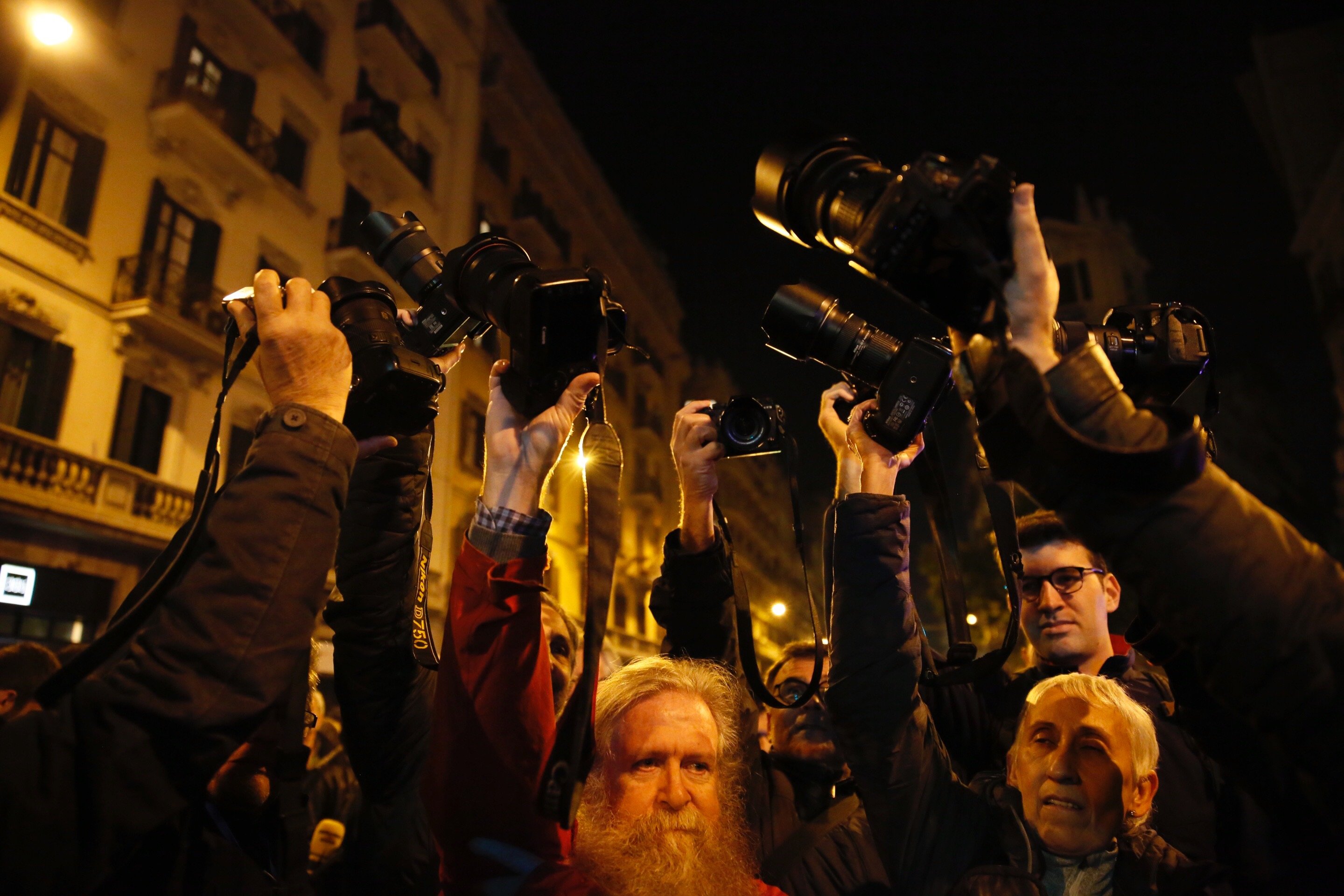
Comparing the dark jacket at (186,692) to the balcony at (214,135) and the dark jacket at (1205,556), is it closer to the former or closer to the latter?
the dark jacket at (1205,556)

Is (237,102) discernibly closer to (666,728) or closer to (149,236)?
(149,236)

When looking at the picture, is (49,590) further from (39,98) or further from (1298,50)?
(1298,50)

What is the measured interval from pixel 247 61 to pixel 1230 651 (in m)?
15.1

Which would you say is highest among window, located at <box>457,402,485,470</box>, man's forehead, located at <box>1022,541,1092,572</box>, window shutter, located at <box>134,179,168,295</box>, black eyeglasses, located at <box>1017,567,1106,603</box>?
window shutter, located at <box>134,179,168,295</box>

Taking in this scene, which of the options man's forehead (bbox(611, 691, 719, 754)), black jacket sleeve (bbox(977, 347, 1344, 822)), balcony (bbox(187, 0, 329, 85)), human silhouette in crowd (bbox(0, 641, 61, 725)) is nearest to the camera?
black jacket sleeve (bbox(977, 347, 1344, 822))

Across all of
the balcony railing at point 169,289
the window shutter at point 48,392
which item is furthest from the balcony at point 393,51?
the window shutter at point 48,392

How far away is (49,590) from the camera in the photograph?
371 inches

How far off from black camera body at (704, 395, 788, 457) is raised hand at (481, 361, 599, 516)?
27.0 inches

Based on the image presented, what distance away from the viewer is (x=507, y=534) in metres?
1.48

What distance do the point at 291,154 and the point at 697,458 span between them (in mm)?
14010

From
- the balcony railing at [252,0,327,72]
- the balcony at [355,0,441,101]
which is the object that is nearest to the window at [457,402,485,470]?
the balcony at [355,0,441,101]

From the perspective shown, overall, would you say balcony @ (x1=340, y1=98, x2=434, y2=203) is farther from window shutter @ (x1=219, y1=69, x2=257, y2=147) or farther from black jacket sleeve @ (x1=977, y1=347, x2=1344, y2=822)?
black jacket sleeve @ (x1=977, y1=347, x2=1344, y2=822)

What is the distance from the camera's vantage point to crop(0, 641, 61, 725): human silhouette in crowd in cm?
306

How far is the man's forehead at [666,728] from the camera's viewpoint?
6.88 ft
